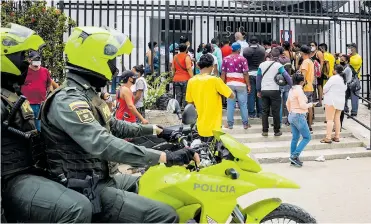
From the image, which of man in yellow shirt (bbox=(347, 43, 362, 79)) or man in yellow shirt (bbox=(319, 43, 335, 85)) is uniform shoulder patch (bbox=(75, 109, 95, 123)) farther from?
man in yellow shirt (bbox=(347, 43, 362, 79))

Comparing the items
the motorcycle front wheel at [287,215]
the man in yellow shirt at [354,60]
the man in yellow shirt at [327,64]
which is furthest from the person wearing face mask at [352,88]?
the motorcycle front wheel at [287,215]

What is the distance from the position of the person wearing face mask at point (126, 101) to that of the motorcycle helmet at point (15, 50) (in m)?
4.01

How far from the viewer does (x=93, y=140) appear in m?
2.50

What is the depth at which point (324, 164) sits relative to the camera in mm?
8055

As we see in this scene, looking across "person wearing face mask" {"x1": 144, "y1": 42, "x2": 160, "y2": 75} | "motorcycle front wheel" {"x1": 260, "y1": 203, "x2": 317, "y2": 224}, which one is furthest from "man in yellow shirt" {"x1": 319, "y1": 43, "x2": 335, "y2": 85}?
"motorcycle front wheel" {"x1": 260, "y1": 203, "x2": 317, "y2": 224}

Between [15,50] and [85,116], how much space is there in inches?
26.6

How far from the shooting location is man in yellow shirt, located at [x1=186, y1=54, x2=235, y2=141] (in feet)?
→ 20.3

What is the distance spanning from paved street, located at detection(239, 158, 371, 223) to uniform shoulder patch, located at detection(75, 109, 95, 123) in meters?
2.87

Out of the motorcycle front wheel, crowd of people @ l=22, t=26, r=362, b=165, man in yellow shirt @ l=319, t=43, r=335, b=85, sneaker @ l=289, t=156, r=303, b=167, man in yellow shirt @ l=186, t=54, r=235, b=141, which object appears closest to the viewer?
the motorcycle front wheel

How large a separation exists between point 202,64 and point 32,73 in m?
2.77

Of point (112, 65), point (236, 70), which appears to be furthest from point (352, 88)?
point (112, 65)

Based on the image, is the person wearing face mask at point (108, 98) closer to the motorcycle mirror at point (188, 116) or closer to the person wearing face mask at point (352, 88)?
the motorcycle mirror at point (188, 116)

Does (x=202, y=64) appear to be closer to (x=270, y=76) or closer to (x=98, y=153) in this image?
(x=270, y=76)

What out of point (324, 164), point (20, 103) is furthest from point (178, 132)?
point (324, 164)
